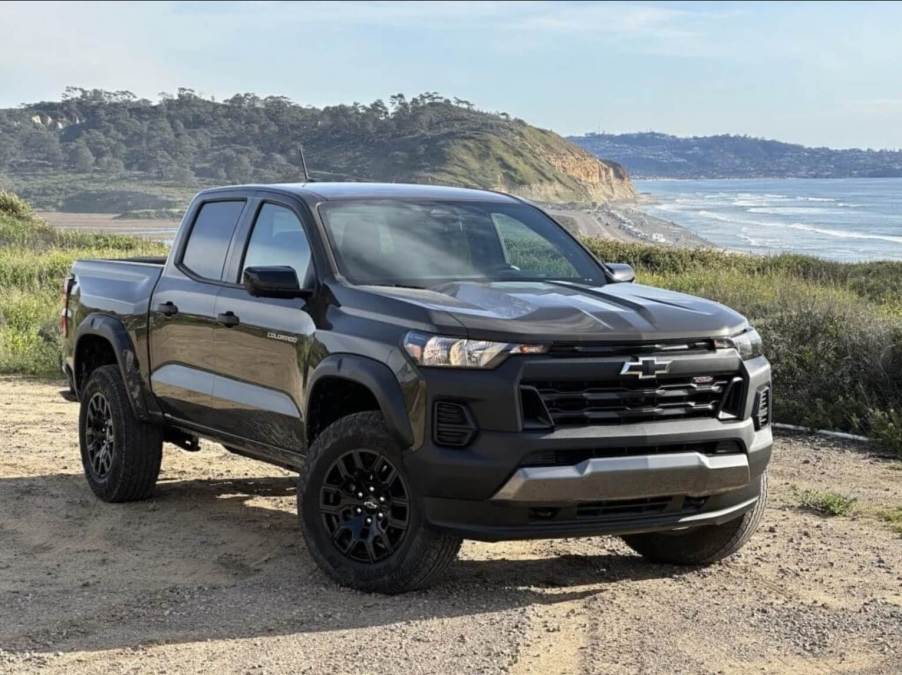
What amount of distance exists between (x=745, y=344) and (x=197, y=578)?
2.80 metres

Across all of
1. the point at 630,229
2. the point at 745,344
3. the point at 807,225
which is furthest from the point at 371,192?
the point at 807,225

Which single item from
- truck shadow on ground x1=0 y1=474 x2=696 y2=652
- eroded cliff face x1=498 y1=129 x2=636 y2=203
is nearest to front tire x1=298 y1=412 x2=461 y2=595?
truck shadow on ground x1=0 y1=474 x2=696 y2=652

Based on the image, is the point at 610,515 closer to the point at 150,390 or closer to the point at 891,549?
the point at 891,549

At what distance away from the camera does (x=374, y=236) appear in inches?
253

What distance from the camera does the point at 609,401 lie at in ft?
17.4

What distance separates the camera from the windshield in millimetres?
6262

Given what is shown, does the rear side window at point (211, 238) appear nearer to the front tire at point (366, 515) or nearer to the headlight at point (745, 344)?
the front tire at point (366, 515)

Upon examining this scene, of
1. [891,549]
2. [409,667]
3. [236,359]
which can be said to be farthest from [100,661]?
[891,549]

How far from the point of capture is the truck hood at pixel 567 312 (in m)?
5.30

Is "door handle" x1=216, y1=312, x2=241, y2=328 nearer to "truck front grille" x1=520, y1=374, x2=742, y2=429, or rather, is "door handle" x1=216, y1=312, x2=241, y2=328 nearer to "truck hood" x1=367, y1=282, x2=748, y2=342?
"truck hood" x1=367, y1=282, x2=748, y2=342

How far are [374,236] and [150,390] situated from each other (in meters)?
1.93

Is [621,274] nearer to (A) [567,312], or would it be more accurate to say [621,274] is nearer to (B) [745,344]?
(B) [745,344]

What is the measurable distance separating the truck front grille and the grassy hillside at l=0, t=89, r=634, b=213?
91.4m

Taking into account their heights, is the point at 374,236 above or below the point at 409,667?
above
